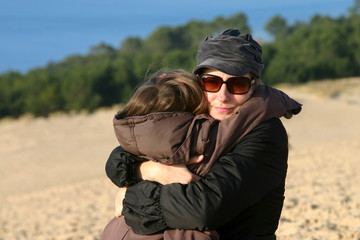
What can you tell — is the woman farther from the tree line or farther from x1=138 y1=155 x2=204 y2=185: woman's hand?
the tree line

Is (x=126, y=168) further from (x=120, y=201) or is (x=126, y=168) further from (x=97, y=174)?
(x=97, y=174)

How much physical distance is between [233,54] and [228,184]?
0.56 meters

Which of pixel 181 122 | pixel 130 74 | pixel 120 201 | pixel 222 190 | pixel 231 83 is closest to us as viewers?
pixel 222 190

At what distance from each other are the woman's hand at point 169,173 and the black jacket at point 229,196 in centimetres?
5

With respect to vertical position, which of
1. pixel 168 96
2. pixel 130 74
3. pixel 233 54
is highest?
pixel 233 54

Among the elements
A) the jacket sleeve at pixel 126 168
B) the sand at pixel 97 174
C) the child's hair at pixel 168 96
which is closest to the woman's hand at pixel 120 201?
the jacket sleeve at pixel 126 168

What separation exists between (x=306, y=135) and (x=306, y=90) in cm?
801

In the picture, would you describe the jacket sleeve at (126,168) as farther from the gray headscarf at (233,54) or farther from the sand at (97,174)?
the sand at (97,174)

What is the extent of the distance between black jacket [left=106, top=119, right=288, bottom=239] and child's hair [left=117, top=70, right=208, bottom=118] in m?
0.28

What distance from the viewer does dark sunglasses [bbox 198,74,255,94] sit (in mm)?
2328

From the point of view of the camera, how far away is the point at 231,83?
7.65 ft

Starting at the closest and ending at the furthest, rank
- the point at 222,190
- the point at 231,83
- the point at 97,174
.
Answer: the point at 222,190
the point at 231,83
the point at 97,174

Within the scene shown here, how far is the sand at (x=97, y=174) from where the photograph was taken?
6.34m

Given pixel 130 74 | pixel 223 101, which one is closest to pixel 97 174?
pixel 223 101
